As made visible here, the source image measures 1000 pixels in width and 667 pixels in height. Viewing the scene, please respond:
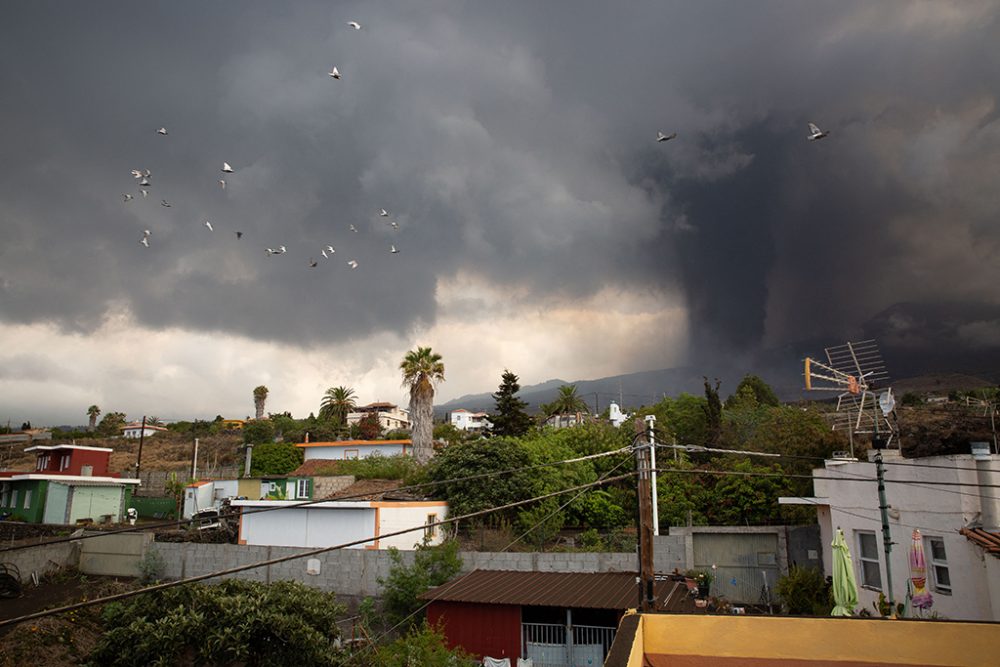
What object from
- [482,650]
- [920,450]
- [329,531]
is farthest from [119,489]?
[920,450]

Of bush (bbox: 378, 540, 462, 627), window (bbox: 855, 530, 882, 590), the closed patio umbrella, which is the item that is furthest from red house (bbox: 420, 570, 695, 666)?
the closed patio umbrella

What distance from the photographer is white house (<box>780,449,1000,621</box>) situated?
14461 millimetres

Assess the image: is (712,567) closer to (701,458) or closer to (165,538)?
(701,458)

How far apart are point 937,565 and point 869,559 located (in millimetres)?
2872

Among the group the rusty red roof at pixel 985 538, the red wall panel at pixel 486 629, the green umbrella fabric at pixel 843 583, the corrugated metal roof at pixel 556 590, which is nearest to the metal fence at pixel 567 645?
the red wall panel at pixel 486 629

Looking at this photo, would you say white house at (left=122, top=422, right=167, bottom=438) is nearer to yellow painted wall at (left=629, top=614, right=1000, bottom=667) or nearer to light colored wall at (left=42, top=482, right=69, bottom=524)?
light colored wall at (left=42, top=482, right=69, bottom=524)

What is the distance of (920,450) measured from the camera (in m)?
29.5

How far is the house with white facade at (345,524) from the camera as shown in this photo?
97.6ft

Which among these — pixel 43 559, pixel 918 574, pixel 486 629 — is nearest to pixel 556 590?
pixel 486 629

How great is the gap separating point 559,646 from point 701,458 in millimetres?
24802

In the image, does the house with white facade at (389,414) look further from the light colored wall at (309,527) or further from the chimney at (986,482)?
the chimney at (986,482)

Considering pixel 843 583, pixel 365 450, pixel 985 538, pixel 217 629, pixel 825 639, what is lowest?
pixel 217 629

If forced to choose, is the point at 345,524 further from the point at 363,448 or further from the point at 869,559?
the point at 869,559

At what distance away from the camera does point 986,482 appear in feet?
49.7
